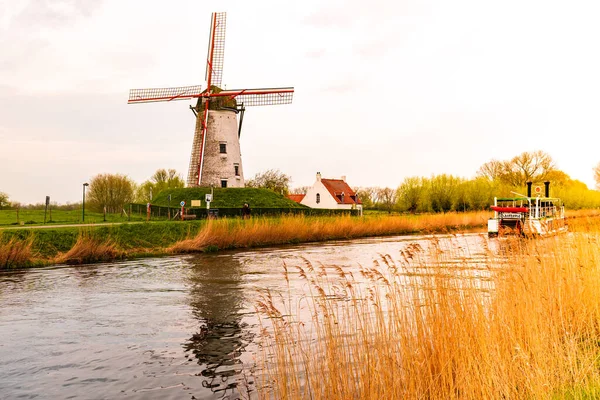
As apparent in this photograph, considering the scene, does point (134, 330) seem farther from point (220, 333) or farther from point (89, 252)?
point (89, 252)

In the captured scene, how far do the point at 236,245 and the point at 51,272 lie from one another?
944 cm

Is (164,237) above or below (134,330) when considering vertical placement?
above

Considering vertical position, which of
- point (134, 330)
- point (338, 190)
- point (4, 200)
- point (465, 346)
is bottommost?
point (134, 330)

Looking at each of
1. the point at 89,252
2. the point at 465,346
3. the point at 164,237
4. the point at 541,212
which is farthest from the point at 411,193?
the point at 465,346

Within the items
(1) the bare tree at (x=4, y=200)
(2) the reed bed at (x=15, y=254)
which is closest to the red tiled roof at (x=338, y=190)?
(1) the bare tree at (x=4, y=200)

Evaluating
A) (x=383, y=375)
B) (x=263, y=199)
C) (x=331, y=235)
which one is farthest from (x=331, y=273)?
(x=263, y=199)

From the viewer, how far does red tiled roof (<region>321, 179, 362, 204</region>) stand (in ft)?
206

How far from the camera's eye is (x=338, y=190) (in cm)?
6400

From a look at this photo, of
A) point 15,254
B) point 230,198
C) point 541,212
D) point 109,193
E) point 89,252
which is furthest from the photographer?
point 109,193

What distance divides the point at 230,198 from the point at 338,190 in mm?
22595

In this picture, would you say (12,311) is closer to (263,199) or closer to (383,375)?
(383,375)

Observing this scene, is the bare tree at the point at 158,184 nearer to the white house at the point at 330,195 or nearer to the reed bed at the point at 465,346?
the white house at the point at 330,195

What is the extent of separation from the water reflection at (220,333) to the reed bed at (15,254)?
22.9ft

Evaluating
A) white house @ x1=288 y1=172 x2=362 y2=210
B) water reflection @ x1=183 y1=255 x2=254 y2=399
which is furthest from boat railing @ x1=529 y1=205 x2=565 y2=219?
white house @ x1=288 y1=172 x2=362 y2=210
